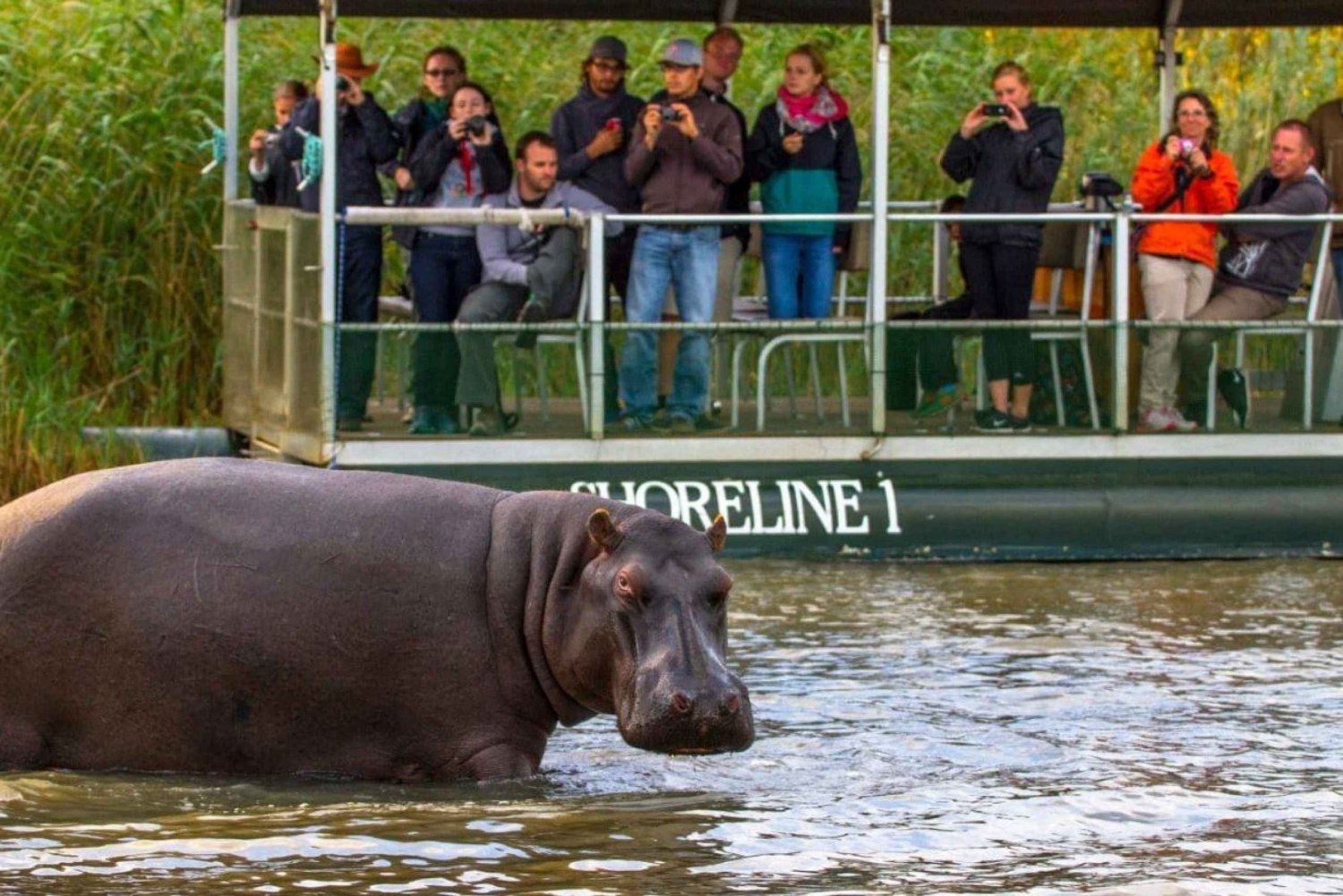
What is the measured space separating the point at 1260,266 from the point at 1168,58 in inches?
92.7

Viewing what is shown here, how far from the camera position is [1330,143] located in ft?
46.4

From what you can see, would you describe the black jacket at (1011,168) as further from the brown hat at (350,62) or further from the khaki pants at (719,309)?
the brown hat at (350,62)

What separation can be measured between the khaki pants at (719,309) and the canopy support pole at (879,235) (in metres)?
0.77

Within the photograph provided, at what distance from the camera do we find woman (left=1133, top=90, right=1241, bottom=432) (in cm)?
1316

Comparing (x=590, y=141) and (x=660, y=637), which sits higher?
(x=590, y=141)

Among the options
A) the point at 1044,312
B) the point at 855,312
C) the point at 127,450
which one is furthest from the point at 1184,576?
the point at 127,450

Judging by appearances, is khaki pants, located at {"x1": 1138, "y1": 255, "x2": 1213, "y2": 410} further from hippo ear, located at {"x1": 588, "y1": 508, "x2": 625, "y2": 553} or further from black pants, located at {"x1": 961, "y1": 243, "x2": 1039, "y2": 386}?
hippo ear, located at {"x1": 588, "y1": 508, "x2": 625, "y2": 553}

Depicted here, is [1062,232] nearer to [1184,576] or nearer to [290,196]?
[1184,576]

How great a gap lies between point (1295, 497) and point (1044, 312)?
1.77 meters

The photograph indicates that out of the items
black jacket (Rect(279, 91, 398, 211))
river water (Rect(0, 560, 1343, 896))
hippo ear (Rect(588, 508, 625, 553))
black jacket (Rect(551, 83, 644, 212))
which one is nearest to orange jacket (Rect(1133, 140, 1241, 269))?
black jacket (Rect(551, 83, 644, 212))

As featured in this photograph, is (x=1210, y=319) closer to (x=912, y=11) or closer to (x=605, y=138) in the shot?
(x=912, y=11)

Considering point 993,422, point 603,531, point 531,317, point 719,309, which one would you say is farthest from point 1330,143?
point 603,531

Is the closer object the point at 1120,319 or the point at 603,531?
the point at 603,531

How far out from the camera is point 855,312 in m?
16.2
